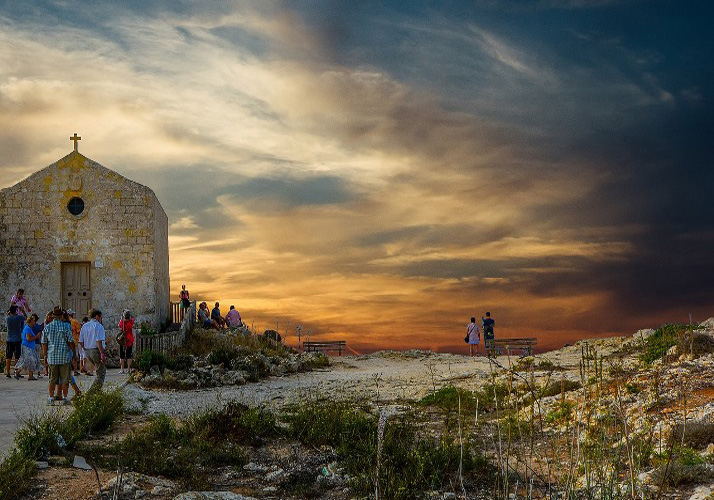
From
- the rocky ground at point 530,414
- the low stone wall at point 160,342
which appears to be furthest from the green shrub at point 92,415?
the low stone wall at point 160,342

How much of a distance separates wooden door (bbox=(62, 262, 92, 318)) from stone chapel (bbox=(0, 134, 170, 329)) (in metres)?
0.03

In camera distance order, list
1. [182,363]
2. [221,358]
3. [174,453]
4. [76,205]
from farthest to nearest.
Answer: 1. [76,205]
2. [221,358]
3. [182,363]
4. [174,453]

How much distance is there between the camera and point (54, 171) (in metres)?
25.3

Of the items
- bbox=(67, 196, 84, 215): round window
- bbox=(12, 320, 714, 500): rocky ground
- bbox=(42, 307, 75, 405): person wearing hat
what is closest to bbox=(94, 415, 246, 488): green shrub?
bbox=(12, 320, 714, 500): rocky ground

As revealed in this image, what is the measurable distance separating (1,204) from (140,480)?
20.6m

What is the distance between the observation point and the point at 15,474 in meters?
7.14

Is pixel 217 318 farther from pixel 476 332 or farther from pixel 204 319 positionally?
pixel 476 332

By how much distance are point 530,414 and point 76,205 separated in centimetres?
2007

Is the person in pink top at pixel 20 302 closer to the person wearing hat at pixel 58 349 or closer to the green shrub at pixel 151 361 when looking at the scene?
the green shrub at pixel 151 361

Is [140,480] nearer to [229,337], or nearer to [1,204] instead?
[229,337]

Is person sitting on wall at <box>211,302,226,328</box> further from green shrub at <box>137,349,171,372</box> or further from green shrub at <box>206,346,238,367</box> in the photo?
green shrub at <box>137,349,171,372</box>

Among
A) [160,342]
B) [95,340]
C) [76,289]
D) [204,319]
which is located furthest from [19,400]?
[204,319]

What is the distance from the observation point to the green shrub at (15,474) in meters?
6.84

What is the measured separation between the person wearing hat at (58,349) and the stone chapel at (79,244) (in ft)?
40.4
